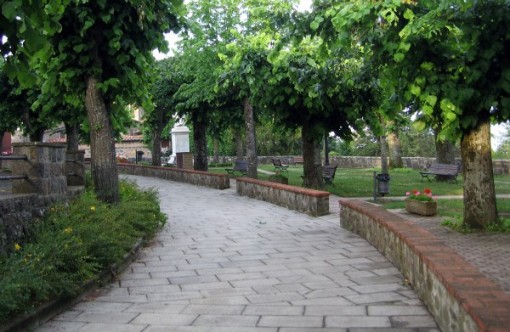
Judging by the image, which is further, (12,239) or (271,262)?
(271,262)

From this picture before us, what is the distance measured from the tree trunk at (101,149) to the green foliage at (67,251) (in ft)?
3.20

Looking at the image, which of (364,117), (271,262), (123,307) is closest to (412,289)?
(271,262)

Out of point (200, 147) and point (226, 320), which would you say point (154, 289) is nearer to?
point (226, 320)

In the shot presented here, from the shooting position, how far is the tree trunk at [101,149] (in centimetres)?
982

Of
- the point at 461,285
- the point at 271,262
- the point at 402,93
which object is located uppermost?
the point at 402,93

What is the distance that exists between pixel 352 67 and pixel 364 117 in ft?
7.82

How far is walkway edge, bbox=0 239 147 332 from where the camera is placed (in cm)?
418

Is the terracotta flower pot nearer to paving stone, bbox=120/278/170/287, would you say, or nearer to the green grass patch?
the green grass patch

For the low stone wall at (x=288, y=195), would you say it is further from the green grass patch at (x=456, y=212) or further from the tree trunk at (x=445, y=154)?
the tree trunk at (x=445, y=154)

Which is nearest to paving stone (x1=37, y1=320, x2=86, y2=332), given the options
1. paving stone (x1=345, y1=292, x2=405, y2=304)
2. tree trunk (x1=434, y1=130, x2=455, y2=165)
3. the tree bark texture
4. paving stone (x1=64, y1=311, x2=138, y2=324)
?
paving stone (x1=64, y1=311, x2=138, y2=324)

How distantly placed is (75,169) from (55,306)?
252 inches

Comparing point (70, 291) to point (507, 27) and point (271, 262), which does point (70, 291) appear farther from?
point (507, 27)

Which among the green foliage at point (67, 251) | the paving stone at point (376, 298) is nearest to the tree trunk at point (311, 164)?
the green foliage at point (67, 251)

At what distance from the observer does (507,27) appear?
7.82 meters
